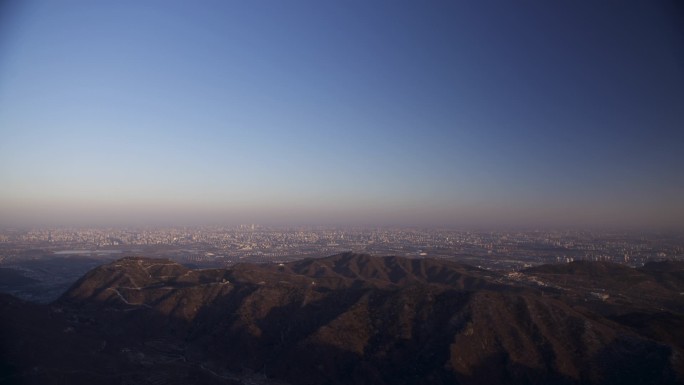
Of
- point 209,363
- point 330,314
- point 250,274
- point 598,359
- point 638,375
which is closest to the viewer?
point 638,375

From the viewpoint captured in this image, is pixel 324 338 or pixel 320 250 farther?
pixel 320 250

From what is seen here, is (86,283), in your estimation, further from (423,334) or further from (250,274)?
(423,334)

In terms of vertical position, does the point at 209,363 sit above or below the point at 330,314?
below

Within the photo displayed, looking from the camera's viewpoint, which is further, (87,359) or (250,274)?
(250,274)

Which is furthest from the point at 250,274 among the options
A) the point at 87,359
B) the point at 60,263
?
the point at 60,263

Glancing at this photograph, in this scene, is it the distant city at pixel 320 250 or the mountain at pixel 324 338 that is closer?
the mountain at pixel 324 338

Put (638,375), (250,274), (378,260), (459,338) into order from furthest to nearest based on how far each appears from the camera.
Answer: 1. (378,260)
2. (250,274)
3. (459,338)
4. (638,375)

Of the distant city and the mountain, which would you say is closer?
the mountain

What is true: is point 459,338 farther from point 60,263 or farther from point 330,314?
point 60,263
